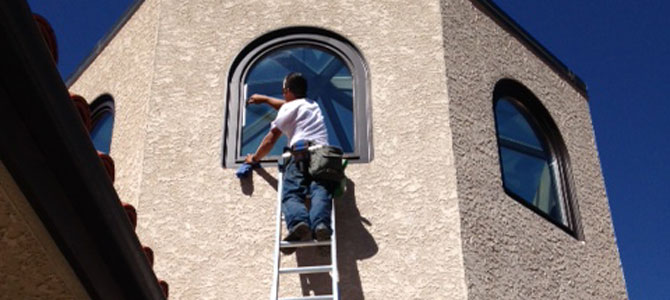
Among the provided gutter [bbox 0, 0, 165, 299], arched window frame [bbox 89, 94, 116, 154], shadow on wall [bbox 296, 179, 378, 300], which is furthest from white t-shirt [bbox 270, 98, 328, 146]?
gutter [bbox 0, 0, 165, 299]

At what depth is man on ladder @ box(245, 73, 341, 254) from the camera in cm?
610

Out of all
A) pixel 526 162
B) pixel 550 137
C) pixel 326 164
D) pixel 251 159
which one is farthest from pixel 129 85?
pixel 550 137

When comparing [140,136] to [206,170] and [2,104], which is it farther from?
[2,104]

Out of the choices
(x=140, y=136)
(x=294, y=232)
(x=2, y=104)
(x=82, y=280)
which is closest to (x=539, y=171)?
(x=294, y=232)

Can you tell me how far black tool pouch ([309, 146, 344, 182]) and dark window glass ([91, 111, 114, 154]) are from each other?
2.35 meters


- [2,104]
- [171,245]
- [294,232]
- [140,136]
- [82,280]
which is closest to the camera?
[2,104]

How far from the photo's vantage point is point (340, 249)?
643 cm

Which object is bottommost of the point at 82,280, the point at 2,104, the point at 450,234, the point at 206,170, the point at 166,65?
the point at 82,280

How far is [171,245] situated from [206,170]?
65cm

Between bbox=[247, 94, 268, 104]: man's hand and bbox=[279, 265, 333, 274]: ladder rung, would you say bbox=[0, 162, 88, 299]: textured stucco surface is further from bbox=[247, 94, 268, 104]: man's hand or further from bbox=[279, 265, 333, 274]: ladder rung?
bbox=[247, 94, 268, 104]: man's hand

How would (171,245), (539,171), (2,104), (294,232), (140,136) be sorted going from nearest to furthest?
(2,104)
(294,232)
(171,245)
(140,136)
(539,171)

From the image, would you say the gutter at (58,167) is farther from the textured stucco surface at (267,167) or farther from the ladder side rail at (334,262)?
the textured stucco surface at (267,167)

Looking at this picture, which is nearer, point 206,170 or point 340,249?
point 340,249

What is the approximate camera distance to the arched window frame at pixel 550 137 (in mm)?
7840
